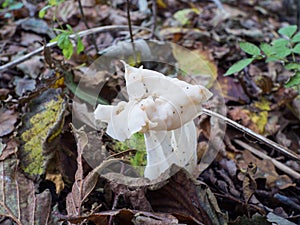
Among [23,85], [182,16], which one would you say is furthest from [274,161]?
[182,16]

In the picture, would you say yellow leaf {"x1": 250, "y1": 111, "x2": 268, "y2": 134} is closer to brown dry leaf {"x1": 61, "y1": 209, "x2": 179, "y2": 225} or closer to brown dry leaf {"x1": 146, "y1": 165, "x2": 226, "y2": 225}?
brown dry leaf {"x1": 146, "y1": 165, "x2": 226, "y2": 225}

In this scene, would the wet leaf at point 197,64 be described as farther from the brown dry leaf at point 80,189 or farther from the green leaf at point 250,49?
the brown dry leaf at point 80,189

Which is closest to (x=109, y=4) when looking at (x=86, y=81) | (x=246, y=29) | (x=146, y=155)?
(x=246, y=29)

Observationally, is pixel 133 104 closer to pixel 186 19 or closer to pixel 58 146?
pixel 58 146

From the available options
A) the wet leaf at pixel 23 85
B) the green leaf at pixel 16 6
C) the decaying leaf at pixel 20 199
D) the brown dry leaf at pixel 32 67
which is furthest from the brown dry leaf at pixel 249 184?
the green leaf at pixel 16 6

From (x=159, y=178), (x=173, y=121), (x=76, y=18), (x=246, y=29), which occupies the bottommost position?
(x=246, y=29)

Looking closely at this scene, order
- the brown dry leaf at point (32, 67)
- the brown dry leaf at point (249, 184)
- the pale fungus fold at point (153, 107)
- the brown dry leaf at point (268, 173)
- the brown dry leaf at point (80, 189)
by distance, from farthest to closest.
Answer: the brown dry leaf at point (32, 67) < the brown dry leaf at point (268, 173) < the brown dry leaf at point (249, 184) < the brown dry leaf at point (80, 189) < the pale fungus fold at point (153, 107)

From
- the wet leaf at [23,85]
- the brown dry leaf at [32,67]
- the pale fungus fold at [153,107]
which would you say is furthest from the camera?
the brown dry leaf at [32,67]
